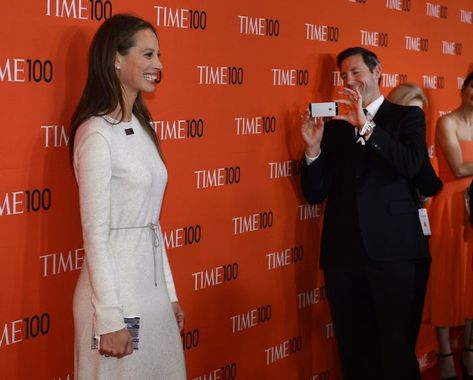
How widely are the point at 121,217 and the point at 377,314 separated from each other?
1768 millimetres

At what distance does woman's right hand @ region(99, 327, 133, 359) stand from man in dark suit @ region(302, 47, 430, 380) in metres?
1.65

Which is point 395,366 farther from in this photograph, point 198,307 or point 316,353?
point 198,307

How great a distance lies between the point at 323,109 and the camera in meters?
3.88

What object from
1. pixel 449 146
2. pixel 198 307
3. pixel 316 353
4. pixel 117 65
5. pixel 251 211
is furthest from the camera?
pixel 449 146

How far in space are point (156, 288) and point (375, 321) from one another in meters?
1.70

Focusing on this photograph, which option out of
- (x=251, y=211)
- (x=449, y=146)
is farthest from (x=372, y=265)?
(x=449, y=146)

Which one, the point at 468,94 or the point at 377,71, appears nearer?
the point at 377,71

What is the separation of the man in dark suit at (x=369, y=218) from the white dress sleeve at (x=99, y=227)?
157 centimetres

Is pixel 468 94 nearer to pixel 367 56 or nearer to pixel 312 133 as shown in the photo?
pixel 367 56

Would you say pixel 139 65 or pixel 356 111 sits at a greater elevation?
pixel 139 65

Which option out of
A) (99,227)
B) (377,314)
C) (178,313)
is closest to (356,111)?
(377,314)

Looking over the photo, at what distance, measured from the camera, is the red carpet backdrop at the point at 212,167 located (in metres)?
2.71

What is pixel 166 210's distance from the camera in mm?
3344

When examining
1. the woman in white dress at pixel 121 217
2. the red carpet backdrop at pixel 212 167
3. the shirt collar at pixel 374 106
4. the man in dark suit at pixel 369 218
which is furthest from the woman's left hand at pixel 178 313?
the shirt collar at pixel 374 106
